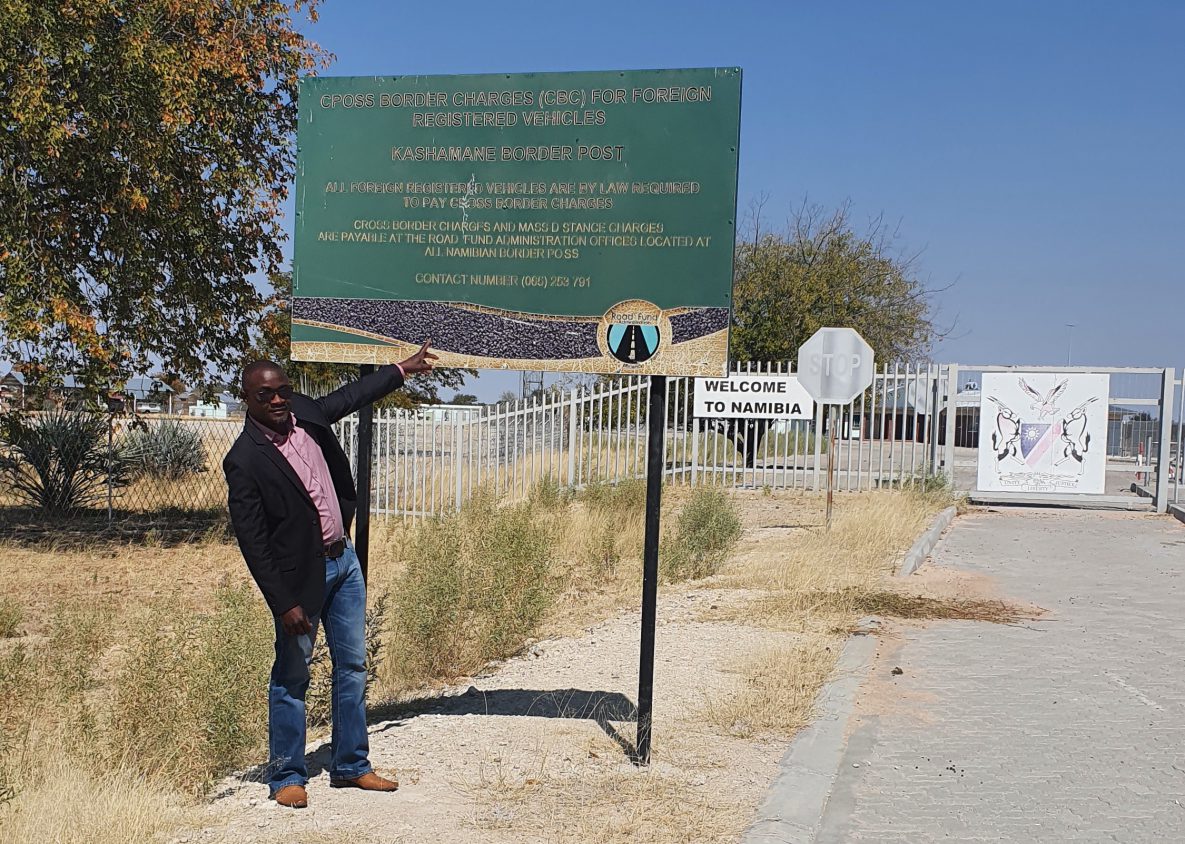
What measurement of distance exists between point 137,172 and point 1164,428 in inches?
654

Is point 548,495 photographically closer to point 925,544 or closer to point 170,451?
point 925,544

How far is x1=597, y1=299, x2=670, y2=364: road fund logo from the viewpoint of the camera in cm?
541

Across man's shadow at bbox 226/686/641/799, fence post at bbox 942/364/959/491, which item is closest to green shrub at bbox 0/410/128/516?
man's shadow at bbox 226/686/641/799

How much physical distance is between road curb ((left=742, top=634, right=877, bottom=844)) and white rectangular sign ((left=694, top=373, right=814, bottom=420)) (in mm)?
14740

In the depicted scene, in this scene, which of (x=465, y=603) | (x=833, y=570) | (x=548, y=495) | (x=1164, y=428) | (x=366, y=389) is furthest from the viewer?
(x=1164, y=428)

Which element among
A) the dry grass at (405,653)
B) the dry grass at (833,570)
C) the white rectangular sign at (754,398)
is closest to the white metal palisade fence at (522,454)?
the white rectangular sign at (754,398)

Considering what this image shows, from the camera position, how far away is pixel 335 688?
489 centimetres

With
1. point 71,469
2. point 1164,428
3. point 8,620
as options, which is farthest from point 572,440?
point 8,620

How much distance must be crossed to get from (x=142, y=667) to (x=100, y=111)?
985cm

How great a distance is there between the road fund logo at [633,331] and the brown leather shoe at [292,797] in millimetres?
2320

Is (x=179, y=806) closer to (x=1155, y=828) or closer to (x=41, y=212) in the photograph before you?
(x=1155, y=828)

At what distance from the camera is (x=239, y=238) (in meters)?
16.1

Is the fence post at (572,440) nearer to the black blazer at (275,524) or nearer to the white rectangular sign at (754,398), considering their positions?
the white rectangular sign at (754,398)

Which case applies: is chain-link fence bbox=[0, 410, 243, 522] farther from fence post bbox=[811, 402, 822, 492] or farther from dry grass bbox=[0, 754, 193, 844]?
dry grass bbox=[0, 754, 193, 844]
